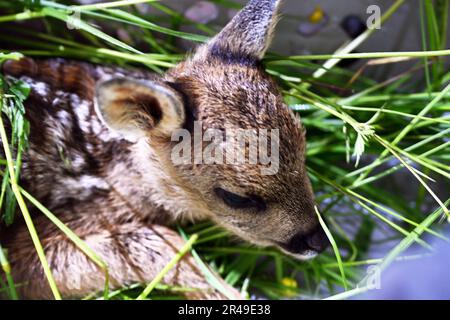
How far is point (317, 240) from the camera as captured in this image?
5.24 feet

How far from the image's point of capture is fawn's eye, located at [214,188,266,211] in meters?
1.51

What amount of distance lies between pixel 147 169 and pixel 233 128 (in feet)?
1.10

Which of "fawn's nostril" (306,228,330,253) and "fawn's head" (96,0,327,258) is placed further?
"fawn's nostril" (306,228,330,253)

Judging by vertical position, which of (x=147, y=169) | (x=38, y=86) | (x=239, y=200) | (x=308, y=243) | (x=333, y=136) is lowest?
(x=308, y=243)

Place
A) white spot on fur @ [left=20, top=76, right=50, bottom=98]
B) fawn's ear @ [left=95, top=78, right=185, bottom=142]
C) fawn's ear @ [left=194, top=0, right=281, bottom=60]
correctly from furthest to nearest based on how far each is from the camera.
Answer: white spot on fur @ [left=20, top=76, right=50, bottom=98], fawn's ear @ [left=194, top=0, right=281, bottom=60], fawn's ear @ [left=95, top=78, right=185, bottom=142]

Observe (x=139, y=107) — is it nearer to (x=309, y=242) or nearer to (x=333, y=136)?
(x=309, y=242)

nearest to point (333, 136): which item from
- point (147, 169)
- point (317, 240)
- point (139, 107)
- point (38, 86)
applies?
point (317, 240)

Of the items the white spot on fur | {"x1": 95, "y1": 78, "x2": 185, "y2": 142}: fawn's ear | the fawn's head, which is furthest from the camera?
the white spot on fur

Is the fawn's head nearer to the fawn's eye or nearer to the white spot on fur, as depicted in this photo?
the fawn's eye

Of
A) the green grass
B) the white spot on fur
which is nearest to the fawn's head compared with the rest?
the green grass

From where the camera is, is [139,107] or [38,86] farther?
[38,86]

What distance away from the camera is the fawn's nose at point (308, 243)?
5.21 feet

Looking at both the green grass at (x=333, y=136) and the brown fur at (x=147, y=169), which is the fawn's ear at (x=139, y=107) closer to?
the brown fur at (x=147, y=169)

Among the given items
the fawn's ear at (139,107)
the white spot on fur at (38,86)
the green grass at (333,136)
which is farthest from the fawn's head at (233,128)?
the white spot on fur at (38,86)
